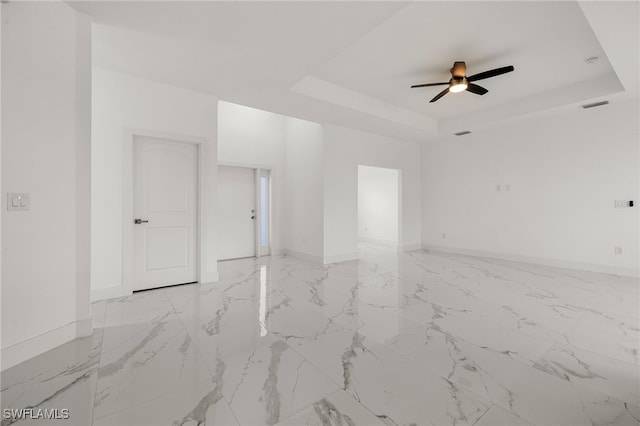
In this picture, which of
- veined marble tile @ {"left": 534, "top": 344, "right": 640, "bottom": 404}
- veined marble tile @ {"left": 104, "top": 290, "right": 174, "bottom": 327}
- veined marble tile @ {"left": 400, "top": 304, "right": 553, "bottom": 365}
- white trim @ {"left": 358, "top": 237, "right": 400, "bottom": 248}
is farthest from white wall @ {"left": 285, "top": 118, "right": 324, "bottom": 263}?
veined marble tile @ {"left": 534, "top": 344, "right": 640, "bottom": 404}

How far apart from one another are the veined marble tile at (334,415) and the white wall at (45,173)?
2.07 metres

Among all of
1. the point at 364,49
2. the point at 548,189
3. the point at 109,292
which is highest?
the point at 364,49

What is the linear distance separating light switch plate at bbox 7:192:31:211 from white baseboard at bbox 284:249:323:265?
412 cm

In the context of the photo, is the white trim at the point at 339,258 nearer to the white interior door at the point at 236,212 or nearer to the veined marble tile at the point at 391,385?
the white interior door at the point at 236,212

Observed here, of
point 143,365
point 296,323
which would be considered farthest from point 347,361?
point 143,365

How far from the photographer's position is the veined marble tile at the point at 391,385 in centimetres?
147

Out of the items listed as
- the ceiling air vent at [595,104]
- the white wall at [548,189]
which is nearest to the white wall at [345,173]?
the white wall at [548,189]

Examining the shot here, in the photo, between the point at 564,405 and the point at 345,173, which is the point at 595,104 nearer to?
the point at 345,173

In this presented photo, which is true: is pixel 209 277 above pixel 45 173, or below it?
below

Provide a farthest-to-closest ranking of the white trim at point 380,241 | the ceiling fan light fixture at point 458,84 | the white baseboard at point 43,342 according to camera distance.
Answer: the white trim at point 380,241 → the ceiling fan light fixture at point 458,84 → the white baseboard at point 43,342

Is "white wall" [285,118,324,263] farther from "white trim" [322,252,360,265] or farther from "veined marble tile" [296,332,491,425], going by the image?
"veined marble tile" [296,332,491,425]

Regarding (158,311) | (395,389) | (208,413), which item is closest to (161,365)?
(208,413)

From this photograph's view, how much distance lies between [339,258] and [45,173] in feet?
14.6

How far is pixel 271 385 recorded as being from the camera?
5.60 ft
